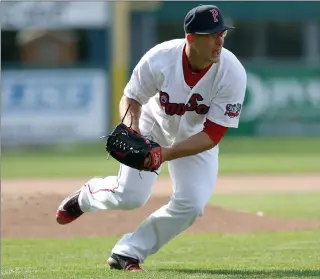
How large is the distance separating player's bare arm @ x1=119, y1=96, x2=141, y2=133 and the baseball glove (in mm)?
220

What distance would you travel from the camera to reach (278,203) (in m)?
12.2

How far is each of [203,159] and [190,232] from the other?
9.38 ft

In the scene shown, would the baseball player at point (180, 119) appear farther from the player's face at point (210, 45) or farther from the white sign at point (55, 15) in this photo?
the white sign at point (55, 15)

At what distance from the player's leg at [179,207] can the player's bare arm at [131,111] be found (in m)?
0.44

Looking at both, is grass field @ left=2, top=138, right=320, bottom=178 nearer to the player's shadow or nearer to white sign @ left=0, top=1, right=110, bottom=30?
white sign @ left=0, top=1, right=110, bottom=30

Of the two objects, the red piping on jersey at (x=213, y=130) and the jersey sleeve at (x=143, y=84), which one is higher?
the jersey sleeve at (x=143, y=84)

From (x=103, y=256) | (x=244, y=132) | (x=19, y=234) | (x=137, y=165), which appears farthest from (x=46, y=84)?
(x=137, y=165)

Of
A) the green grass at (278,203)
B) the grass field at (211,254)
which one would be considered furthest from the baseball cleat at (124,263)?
the green grass at (278,203)

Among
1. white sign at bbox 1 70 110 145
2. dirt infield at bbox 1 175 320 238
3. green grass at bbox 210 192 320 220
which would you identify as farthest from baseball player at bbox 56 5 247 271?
white sign at bbox 1 70 110 145

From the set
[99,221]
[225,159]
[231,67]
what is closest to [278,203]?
[99,221]

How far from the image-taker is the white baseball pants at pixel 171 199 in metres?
6.41

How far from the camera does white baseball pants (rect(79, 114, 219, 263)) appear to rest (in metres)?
6.41

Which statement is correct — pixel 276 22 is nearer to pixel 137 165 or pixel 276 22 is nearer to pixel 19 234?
pixel 19 234

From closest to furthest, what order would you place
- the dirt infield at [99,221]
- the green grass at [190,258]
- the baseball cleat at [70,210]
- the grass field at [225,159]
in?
1. the green grass at [190,258]
2. the baseball cleat at [70,210]
3. the dirt infield at [99,221]
4. the grass field at [225,159]
